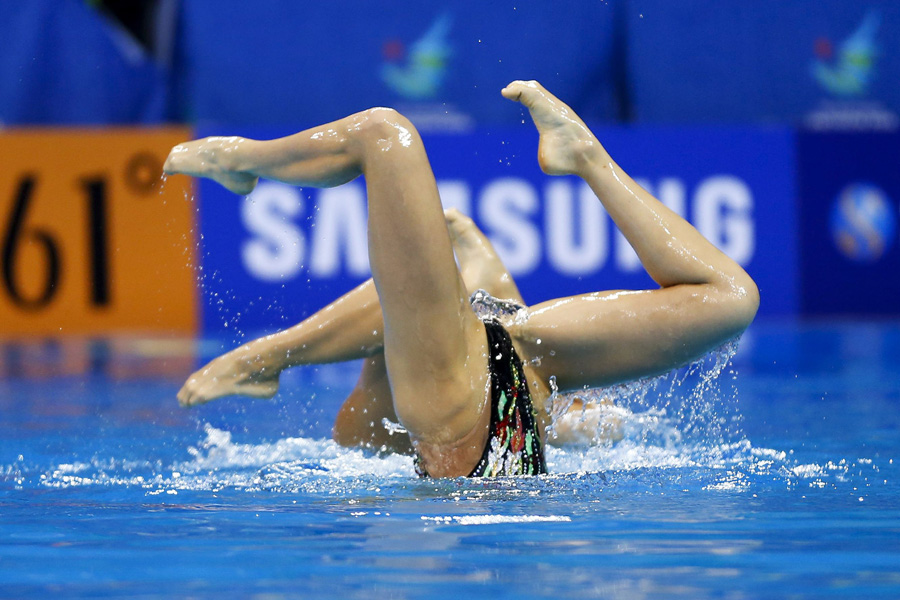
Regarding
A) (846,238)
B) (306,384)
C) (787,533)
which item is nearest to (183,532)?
(787,533)

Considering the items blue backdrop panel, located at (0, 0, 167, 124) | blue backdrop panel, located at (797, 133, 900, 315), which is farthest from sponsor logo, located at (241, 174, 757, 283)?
blue backdrop panel, located at (0, 0, 167, 124)

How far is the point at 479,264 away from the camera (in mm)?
3029

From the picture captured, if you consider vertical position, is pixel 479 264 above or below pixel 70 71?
below

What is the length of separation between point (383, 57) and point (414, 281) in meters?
6.00

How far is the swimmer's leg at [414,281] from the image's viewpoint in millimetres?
2344

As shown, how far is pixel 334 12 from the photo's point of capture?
26.3 ft

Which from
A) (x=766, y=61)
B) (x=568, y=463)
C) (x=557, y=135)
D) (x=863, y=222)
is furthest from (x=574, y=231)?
(x=557, y=135)

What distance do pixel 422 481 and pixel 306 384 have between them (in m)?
2.41

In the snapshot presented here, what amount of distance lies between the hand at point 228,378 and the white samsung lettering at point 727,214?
4.69 metres

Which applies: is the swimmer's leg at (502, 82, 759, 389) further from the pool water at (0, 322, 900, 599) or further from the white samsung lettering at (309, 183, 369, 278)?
the white samsung lettering at (309, 183, 369, 278)

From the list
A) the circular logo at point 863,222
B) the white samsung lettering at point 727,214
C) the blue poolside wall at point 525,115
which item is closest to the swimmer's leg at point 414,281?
the blue poolside wall at point 525,115

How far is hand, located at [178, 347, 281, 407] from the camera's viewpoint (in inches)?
114

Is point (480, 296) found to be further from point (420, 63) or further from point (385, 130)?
point (420, 63)

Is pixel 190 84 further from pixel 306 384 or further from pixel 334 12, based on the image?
pixel 306 384
